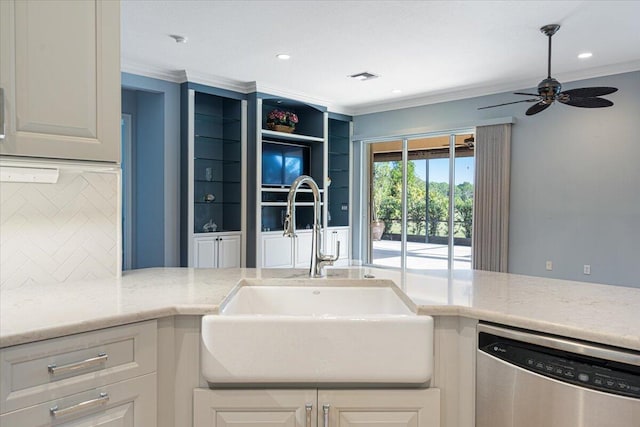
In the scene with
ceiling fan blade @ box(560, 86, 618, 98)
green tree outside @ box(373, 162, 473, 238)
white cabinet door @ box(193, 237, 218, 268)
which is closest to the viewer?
ceiling fan blade @ box(560, 86, 618, 98)

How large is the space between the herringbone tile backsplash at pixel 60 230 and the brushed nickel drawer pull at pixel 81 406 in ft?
2.54

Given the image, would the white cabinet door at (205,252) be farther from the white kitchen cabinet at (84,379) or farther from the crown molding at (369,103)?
the white kitchen cabinet at (84,379)

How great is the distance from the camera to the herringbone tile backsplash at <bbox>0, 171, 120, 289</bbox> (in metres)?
1.86

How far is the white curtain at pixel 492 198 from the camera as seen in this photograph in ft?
19.0

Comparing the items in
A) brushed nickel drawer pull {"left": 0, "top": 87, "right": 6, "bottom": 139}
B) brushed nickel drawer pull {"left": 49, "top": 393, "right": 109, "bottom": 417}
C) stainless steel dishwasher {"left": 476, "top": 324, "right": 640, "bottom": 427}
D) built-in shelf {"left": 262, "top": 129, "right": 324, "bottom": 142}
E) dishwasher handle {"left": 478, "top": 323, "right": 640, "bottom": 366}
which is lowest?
brushed nickel drawer pull {"left": 49, "top": 393, "right": 109, "bottom": 417}

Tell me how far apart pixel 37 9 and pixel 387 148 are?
6.09 metres

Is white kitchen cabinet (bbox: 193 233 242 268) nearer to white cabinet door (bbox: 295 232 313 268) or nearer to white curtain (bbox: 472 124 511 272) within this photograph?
white cabinet door (bbox: 295 232 313 268)

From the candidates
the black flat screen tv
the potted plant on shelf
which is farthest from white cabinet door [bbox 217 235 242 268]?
the potted plant on shelf

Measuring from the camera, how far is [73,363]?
134cm

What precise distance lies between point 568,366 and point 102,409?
4.53 feet

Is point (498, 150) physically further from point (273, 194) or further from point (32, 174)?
point (32, 174)

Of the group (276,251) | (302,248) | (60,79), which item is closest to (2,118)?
(60,79)

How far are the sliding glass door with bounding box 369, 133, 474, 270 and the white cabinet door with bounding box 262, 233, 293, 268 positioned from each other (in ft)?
5.81

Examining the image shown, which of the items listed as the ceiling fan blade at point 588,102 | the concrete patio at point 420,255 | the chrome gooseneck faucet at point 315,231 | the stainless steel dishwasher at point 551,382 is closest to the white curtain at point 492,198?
the concrete patio at point 420,255
